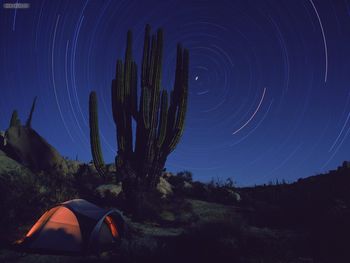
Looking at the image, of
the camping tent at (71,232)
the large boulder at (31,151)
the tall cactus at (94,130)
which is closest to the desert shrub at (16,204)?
the camping tent at (71,232)

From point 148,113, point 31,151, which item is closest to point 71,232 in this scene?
point 148,113

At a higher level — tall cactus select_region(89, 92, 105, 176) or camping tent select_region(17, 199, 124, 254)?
tall cactus select_region(89, 92, 105, 176)

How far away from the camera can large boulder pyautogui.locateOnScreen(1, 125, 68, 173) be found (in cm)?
1548

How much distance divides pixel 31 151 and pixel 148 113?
306 inches

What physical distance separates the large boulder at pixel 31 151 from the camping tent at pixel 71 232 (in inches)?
328

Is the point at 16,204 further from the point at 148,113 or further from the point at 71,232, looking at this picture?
the point at 148,113

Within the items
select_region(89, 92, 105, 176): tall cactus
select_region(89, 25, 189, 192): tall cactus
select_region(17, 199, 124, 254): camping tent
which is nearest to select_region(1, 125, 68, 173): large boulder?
select_region(89, 92, 105, 176): tall cactus

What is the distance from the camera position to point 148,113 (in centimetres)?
1185

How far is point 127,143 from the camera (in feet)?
40.4

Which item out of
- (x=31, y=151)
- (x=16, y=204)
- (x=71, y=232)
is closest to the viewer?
(x=71, y=232)

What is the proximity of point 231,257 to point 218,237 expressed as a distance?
117 centimetres

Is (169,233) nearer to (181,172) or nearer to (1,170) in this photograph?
(1,170)

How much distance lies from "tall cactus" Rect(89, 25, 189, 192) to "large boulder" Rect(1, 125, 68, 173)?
15.1ft

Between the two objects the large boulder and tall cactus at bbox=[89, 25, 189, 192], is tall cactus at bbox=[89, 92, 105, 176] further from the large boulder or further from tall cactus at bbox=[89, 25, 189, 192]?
the large boulder
